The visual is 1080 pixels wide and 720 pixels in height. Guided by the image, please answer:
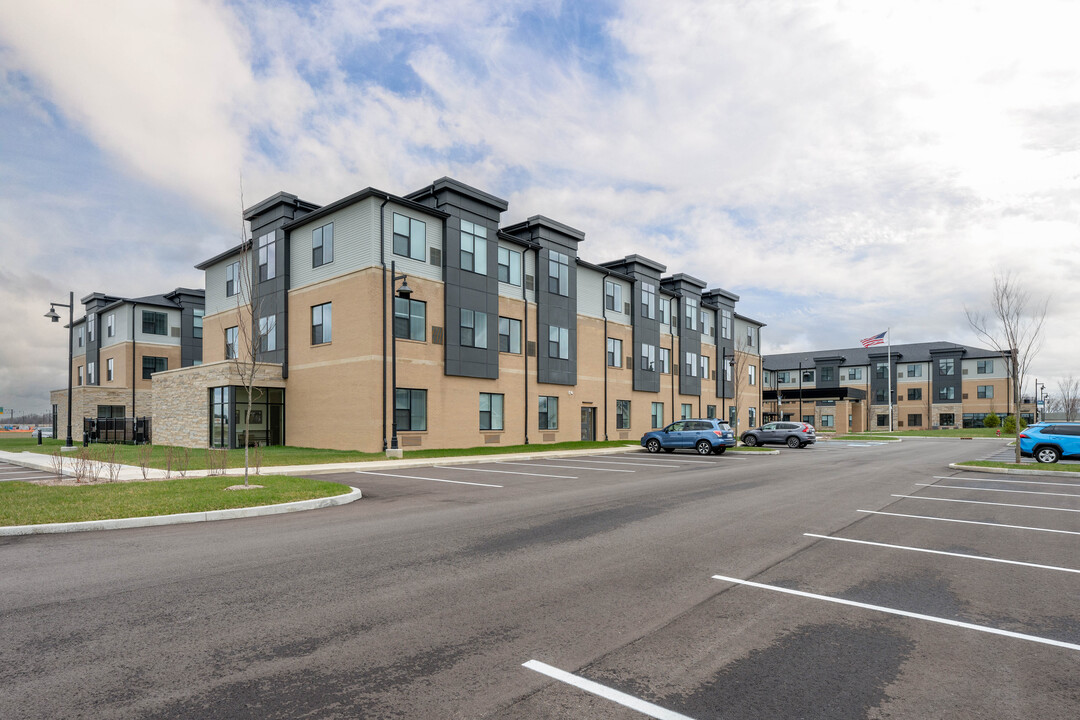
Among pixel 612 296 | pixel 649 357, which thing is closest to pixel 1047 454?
pixel 649 357

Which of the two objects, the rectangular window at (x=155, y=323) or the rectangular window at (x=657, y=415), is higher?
the rectangular window at (x=155, y=323)

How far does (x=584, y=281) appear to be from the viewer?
128 ft

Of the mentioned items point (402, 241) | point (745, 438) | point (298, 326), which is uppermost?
point (402, 241)

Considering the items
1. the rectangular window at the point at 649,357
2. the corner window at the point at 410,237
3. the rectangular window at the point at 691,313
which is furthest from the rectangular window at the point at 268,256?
the rectangular window at the point at 691,313

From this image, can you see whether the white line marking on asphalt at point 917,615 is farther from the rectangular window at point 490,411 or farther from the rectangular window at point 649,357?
the rectangular window at point 649,357

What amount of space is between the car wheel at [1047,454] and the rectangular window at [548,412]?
22.0m

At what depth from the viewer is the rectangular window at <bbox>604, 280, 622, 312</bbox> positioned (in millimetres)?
40925

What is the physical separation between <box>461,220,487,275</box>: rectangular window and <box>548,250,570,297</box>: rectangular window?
5695mm

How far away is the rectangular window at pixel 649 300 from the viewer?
4397 cm

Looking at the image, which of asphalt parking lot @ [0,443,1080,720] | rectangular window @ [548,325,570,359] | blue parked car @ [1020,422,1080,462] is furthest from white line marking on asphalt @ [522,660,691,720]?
rectangular window @ [548,325,570,359]

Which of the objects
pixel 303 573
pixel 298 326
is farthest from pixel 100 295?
pixel 303 573

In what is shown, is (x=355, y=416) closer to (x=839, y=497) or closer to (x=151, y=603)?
(x=839, y=497)

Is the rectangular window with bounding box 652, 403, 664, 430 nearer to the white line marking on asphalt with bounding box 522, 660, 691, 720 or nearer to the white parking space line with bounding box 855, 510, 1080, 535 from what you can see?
the white parking space line with bounding box 855, 510, 1080, 535

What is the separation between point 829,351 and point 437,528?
99.9 metres
